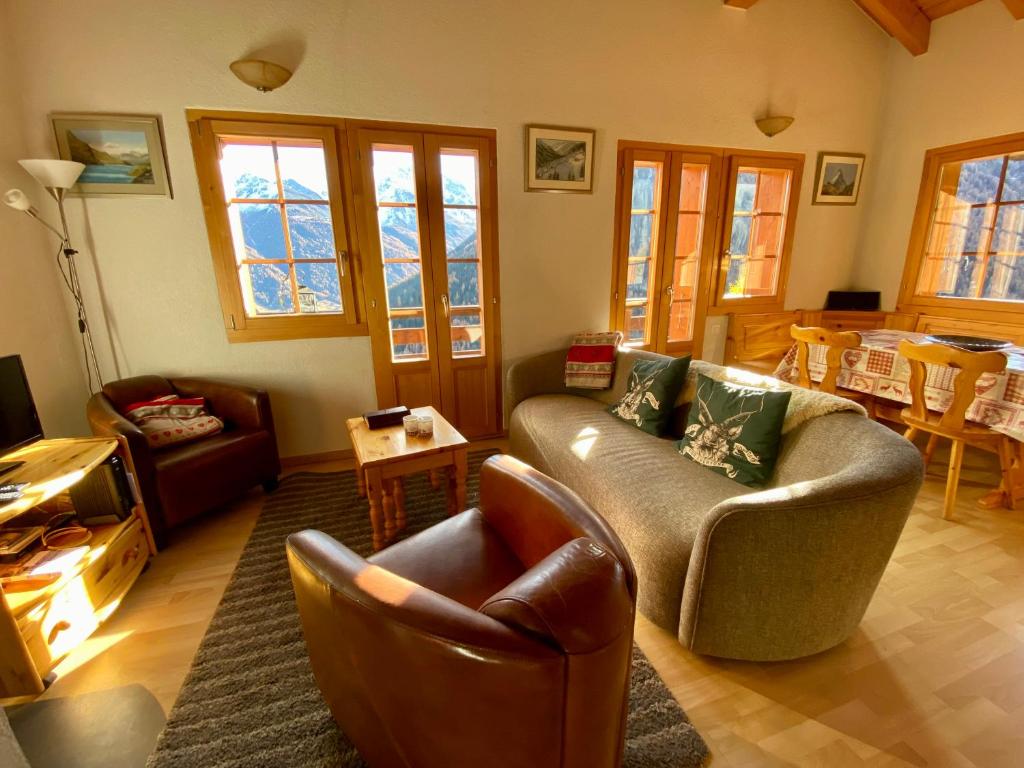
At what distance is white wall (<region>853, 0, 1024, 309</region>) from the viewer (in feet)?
9.73

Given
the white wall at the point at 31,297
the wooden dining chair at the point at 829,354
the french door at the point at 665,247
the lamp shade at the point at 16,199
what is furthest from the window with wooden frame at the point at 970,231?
the white wall at the point at 31,297

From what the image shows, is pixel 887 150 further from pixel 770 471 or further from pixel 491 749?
pixel 491 749

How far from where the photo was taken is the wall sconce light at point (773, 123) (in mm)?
3186

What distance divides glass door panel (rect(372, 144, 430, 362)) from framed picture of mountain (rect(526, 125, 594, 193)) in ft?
2.55

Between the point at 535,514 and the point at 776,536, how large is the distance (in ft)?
2.21

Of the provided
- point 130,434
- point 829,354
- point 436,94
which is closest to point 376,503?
point 130,434

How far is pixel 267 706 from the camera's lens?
1.30m

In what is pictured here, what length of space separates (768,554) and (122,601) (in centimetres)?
238

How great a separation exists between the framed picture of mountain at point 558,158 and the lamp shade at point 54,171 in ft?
7.81

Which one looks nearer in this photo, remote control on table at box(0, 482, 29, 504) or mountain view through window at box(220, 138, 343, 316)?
remote control on table at box(0, 482, 29, 504)

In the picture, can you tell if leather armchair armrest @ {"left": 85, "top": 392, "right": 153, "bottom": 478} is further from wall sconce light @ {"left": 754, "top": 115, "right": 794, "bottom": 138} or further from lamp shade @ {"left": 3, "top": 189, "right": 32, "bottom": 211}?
wall sconce light @ {"left": 754, "top": 115, "right": 794, "bottom": 138}

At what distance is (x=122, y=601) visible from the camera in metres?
1.72

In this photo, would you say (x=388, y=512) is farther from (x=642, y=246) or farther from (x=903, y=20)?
(x=903, y=20)

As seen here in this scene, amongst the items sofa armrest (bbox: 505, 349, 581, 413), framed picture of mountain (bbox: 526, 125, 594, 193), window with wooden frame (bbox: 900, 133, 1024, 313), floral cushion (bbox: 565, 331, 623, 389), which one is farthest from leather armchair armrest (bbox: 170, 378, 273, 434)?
window with wooden frame (bbox: 900, 133, 1024, 313)
